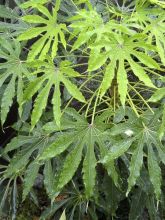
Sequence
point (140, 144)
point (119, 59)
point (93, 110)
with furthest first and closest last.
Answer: point (93, 110) → point (140, 144) → point (119, 59)

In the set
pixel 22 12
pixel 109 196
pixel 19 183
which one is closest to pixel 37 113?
pixel 109 196

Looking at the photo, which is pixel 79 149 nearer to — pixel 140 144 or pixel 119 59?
pixel 140 144

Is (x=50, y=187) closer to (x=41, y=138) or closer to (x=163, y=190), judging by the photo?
(x=41, y=138)

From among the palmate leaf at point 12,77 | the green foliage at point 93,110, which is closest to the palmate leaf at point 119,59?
the green foliage at point 93,110

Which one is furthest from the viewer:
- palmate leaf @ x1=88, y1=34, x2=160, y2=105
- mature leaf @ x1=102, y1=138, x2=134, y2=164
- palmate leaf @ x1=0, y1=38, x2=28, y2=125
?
palmate leaf @ x1=0, y1=38, x2=28, y2=125

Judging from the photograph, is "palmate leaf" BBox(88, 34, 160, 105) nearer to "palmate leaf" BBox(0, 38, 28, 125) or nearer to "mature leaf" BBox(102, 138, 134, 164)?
"mature leaf" BBox(102, 138, 134, 164)

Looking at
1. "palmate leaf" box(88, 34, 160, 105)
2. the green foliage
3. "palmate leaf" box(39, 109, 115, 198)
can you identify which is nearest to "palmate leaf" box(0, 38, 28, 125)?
the green foliage

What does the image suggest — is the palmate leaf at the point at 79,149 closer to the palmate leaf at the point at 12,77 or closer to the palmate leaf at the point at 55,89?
the palmate leaf at the point at 55,89

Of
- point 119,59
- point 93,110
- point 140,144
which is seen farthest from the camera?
point 93,110

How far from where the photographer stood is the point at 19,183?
8.16 ft

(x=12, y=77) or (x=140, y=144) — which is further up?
(x=12, y=77)

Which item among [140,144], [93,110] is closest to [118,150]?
[140,144]

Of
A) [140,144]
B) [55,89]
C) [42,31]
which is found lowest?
[140,144]

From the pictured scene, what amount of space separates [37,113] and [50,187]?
373mm
